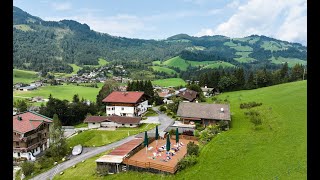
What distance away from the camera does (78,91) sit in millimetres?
107312

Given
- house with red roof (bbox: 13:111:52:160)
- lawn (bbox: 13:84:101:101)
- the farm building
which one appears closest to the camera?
the farm building

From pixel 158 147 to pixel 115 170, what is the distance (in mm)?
6859

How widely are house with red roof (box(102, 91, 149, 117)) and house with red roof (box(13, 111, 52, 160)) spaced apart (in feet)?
43.0

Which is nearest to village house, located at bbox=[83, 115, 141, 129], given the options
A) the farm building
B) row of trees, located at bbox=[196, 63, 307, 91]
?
the farm building

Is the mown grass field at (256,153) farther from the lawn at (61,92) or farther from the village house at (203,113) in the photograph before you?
the lawn at (61,92)

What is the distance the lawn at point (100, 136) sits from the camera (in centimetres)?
4028

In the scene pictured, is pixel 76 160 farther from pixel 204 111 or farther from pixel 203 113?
pixel 204 111

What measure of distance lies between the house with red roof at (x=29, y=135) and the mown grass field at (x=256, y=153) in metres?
11.8

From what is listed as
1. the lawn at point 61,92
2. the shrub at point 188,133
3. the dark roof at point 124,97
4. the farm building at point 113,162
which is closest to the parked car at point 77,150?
the farm building at point 113,162

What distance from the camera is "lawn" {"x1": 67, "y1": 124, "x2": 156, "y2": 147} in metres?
40.3

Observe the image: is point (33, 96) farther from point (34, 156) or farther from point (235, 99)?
point (235, 99)

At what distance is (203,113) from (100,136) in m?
16.1

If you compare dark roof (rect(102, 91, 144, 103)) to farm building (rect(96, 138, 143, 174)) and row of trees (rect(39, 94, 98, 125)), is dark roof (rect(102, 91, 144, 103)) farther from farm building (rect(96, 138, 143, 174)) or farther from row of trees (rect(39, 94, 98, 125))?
farm building (rect(96, 138, 143, 174))
